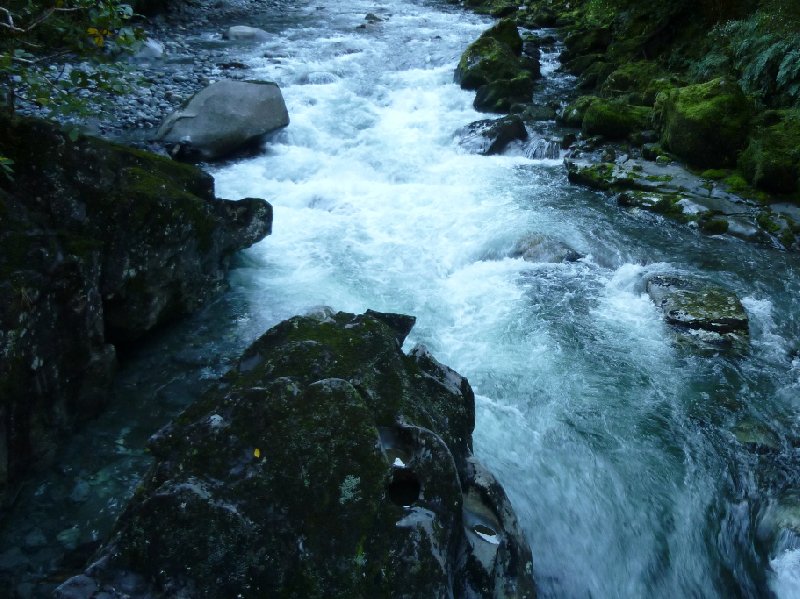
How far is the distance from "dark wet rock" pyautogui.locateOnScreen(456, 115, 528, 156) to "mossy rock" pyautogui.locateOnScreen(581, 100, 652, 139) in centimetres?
149

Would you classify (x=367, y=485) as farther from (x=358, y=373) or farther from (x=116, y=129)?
(x=116, y=129)

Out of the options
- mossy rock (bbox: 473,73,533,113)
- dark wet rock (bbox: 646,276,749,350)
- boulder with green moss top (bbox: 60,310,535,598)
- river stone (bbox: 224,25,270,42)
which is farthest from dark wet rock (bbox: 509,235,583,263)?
river stone (bbox: 224,25,270,42)

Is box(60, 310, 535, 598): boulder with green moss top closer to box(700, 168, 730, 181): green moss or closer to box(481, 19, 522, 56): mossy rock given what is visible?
box(700, 168, 730, 181): green moss

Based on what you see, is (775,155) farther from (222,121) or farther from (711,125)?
(222,121)

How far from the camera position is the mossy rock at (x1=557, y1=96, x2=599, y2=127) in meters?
13.6

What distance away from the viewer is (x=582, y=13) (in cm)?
2416

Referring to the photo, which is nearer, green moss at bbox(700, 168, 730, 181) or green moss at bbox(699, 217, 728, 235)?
green moss at bbox(699, 217, 728, 235)

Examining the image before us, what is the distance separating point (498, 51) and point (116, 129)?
1089 centimetres

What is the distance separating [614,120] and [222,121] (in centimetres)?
846

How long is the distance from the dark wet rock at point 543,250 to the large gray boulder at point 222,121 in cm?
611

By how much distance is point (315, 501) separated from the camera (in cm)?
317

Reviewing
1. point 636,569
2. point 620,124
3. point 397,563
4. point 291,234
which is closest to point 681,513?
point 636,569

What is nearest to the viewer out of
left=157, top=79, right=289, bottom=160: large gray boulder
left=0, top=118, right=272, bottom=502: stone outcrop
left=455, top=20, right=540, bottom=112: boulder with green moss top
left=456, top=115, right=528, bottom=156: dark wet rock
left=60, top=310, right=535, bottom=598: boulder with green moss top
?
left=60, top=310, right=535, bottom=598: boulder with green moss top

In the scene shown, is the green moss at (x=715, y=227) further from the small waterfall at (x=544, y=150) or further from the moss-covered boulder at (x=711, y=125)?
the small waterfall at (x=544, y=150)
